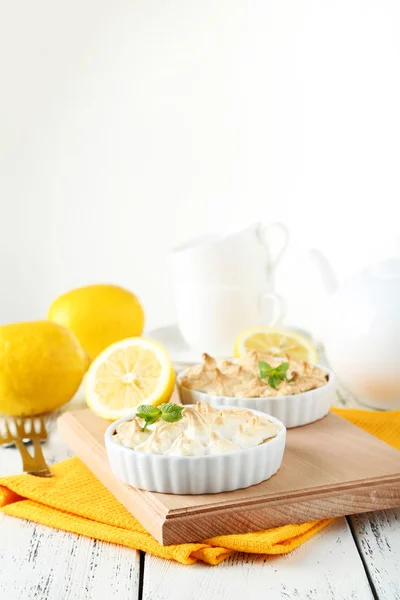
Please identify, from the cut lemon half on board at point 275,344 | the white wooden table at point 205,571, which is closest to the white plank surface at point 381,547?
the white wooden table at point 205,571

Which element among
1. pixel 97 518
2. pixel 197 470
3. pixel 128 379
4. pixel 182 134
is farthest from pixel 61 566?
pixel 182 134

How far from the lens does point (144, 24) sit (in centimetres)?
344

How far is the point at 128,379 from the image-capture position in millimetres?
1582

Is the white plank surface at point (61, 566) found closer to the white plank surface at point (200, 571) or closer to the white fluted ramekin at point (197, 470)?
the white plank surface at point (200, 571)

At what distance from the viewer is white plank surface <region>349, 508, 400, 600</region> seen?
3.38ft

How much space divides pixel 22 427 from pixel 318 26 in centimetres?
241

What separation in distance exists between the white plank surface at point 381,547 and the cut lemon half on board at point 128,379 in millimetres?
486

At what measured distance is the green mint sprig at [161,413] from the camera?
1.21m

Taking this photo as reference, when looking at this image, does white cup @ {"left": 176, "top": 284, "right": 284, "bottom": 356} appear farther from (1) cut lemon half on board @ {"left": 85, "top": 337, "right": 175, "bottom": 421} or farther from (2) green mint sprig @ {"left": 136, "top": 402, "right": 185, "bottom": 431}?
(2) green mint sprig @ {"left": 136, "top": 402, "right": 185, "bottom": 431}

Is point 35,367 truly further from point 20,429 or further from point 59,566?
point 59,566

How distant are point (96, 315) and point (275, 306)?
46 centimetres

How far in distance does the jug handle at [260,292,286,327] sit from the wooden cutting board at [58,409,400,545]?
2.37ft

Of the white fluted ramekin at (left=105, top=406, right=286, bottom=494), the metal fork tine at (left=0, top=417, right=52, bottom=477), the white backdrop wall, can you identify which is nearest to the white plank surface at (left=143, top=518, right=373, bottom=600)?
the white fluted ramekin at (left=105, top=406, right=286, bottom=494)

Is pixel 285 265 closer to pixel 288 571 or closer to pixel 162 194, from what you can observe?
pixel 162 194
